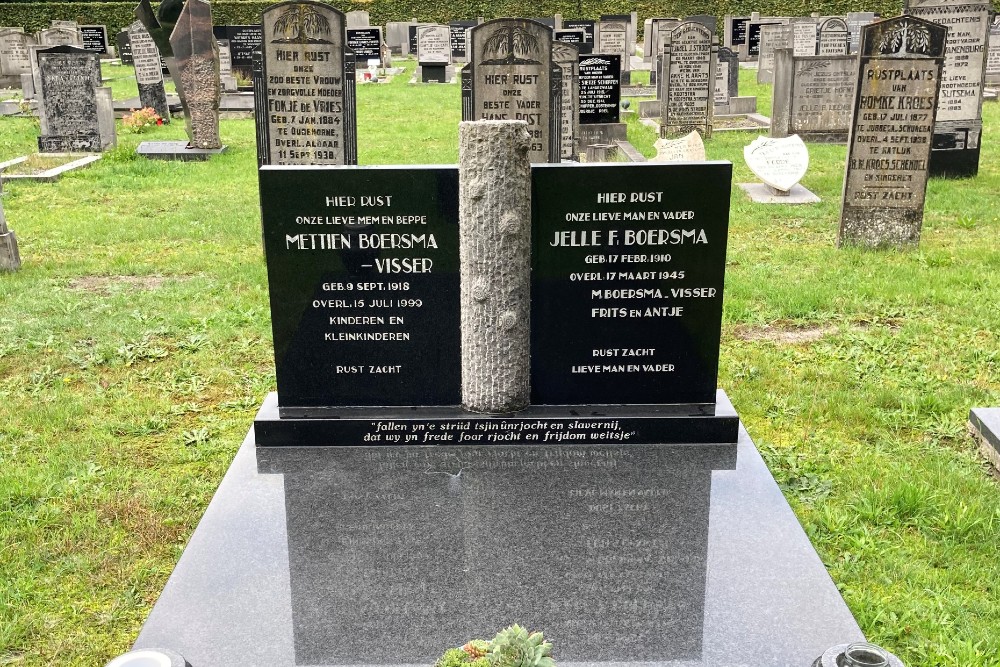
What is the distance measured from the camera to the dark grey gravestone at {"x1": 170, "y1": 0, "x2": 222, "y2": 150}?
12016 mm

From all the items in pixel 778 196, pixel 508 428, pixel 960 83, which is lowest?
pixel 508 428

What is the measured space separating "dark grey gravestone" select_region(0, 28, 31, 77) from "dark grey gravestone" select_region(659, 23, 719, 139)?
51.3 ft

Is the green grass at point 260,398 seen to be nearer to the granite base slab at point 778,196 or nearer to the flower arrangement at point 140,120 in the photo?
the granite base slab at point 778,196

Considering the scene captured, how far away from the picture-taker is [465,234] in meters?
3.80

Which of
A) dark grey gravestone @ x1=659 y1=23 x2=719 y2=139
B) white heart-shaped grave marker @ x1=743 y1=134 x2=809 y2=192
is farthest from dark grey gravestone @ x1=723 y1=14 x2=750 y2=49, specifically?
white heart-shaped grave marker @ x1=743 y1=134 x2=809 y2=192

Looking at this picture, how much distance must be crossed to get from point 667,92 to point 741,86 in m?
8.44

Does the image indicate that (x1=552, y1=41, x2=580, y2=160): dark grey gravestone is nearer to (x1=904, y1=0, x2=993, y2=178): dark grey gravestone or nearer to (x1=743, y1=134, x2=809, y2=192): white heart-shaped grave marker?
(x1=743, y1=134, x2=809, y2=192): white heart-shaped grave marker

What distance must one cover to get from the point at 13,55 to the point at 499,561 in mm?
23458

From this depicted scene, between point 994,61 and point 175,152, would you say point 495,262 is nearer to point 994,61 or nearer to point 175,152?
point 175,152

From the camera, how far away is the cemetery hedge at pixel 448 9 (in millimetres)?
30141

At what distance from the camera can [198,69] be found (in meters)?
A: 12.4

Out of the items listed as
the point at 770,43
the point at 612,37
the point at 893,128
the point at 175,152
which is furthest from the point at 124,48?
the point at 893,128

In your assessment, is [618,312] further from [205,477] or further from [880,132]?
[880,132]

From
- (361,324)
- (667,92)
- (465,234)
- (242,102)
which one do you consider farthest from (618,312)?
(242,102)
